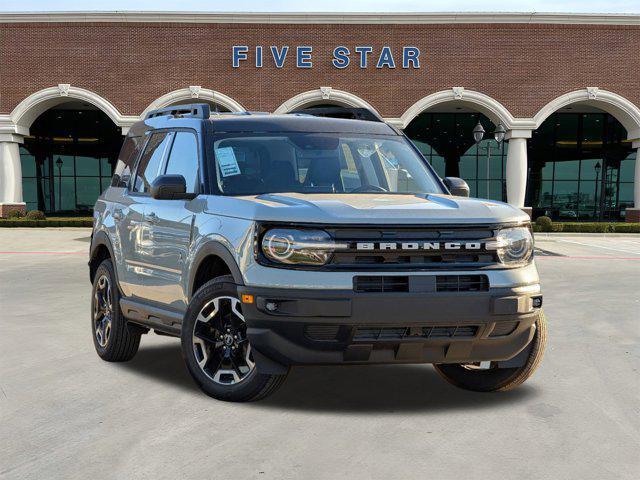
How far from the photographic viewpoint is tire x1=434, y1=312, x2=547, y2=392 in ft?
19.5

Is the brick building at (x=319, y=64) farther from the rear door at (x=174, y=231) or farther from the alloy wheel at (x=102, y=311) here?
the rear door at (x=174, y=231)

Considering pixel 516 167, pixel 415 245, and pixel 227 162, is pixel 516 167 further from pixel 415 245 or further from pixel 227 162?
pixel 415 245

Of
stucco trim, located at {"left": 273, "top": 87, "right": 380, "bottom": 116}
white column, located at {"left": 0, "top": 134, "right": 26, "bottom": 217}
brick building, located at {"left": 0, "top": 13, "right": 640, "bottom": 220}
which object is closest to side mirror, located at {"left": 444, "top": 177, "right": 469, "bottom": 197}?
stucco trim, located at {"left": 273, "top": 87, "right": 380, "bottom": 116}

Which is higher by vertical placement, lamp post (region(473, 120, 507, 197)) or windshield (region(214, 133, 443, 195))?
lamp post (region(473, 120, 507, 197))

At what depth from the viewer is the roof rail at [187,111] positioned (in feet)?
22.2

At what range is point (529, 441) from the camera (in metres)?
5.04

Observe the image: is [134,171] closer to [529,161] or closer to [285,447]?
[285,447]

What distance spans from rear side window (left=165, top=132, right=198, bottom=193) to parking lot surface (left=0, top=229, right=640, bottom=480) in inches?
62.0

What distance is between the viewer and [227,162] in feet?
21.3

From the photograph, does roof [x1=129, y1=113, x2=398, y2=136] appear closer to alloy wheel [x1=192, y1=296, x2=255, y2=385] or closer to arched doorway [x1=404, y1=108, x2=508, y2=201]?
alloy wheel [x1=192, y1=296, x2=255, y2=385]

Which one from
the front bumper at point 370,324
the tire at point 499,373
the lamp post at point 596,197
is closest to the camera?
the front bumper at point 370,324

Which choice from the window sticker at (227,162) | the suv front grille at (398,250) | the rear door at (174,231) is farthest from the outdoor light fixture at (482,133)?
the suv front grille at (398,250)

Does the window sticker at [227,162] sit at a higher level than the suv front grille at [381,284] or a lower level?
higher

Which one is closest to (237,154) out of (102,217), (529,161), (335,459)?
(102,217)
